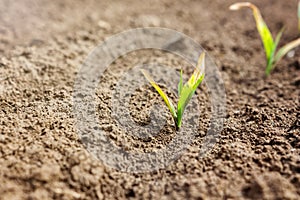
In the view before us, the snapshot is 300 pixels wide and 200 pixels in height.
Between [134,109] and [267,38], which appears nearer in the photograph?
[134,109]

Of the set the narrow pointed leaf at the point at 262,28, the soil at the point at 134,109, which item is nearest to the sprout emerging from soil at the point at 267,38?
the narrow pointed leaf at the point at 262,28

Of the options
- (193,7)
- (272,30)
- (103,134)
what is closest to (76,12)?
(193,7)

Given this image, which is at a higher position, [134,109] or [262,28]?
[262,28]

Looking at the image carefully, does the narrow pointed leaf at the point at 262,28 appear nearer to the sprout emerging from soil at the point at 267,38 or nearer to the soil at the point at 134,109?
the sprout emerging from soil at the point at 267,38

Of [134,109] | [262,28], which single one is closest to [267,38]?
[262,28]

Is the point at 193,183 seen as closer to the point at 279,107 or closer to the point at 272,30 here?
the point at 279,107

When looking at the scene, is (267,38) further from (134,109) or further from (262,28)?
(134,109)

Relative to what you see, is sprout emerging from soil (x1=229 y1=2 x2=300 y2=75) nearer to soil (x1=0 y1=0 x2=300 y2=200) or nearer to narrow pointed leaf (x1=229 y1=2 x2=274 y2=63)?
narrow pointed leaf (x1=229 y1=2 x2=274 y2=63)

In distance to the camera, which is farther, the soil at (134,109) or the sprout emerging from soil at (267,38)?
the sprout emerging from soil at (267,38)

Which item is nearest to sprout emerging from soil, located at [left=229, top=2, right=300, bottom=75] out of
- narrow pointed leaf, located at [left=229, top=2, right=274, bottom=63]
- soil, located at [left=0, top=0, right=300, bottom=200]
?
narrow pointed leaf, located at [left=229, top=2, right=274, bottom=63]
